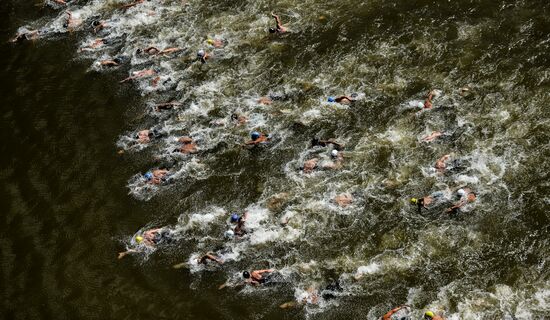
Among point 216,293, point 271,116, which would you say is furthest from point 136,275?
point 271,116

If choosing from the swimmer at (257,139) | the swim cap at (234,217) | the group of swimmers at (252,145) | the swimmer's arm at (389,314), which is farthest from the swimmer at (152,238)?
the swimmer's arm at (389,314)

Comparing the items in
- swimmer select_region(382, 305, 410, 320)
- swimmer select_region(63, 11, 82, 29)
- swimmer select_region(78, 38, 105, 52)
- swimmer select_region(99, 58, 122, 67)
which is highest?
swimmer select_region(63, 11, 82, 29)

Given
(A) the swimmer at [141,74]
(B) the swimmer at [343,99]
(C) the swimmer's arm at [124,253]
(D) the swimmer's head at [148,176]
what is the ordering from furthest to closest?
(A) the swimmer at [141,74] < (B) the swimmer at [343,99] < (D) the swimmer's head at [148,176] < (C) the swimmer's arm at [124,253]

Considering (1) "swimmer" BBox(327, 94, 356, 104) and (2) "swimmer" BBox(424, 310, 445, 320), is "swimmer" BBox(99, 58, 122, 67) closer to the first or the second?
(1) "swimmer" BBox(327, 94, 356, 104)

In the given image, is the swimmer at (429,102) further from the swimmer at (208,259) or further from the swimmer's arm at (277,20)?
the swimmer at (208,259)

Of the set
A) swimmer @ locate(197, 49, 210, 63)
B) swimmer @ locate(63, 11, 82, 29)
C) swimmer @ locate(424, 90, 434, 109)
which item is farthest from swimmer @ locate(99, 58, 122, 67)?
swimmer @ locate(424, 90, 434, 109)
